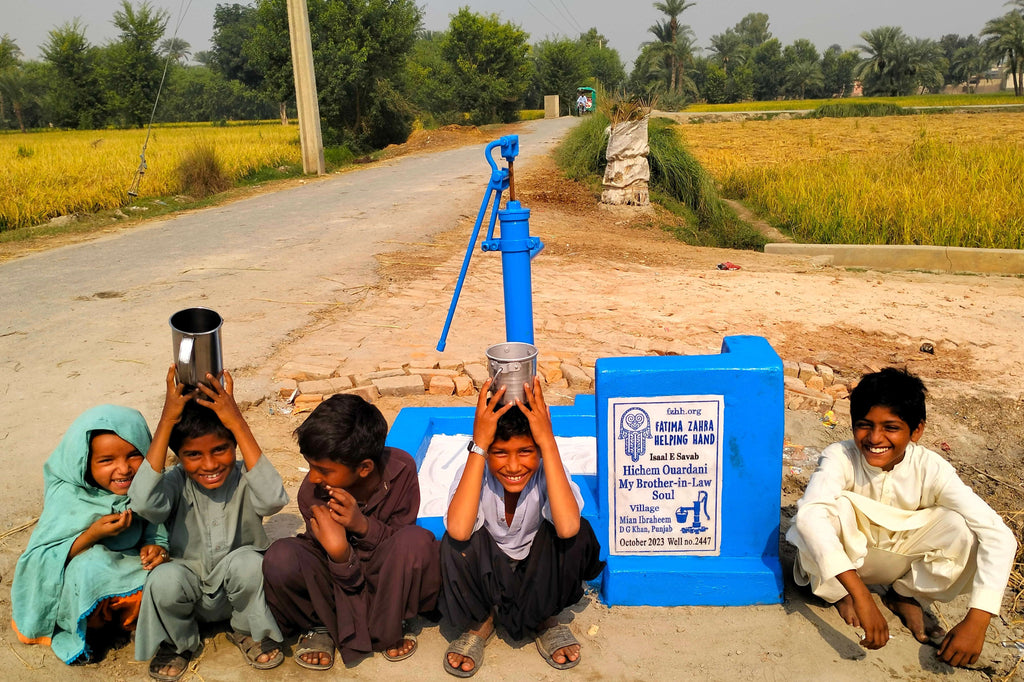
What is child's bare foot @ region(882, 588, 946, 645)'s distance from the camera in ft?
8.03

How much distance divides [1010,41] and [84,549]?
6656cm

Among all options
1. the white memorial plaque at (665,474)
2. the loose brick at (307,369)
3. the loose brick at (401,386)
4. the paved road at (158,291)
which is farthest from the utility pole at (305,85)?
the white memorial plaque at (665,474)

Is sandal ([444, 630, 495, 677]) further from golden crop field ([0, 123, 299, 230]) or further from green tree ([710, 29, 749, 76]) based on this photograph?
green tree ([710, 29, 749, 76])

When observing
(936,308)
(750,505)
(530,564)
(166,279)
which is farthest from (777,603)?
(166,279)

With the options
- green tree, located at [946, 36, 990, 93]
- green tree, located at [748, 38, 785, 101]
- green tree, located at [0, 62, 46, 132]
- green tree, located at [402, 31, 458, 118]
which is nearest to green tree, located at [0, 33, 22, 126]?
green tree, located at [0, 62, 46, 132]

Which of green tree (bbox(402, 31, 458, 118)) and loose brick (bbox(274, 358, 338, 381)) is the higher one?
green tree (bbox(402, 31, 458, 118))

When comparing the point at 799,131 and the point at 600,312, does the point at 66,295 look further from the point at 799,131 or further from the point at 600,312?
the point at 799,131

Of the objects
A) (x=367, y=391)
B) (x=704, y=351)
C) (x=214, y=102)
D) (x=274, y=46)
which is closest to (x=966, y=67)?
(x=214, y=102)

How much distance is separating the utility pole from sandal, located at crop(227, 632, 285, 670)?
47.5 ft

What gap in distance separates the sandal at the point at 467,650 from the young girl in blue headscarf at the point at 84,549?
0.96 m

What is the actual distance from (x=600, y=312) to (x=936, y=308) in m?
Result: 2.61

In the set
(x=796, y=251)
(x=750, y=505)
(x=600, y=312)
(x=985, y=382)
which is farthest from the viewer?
(x=796, y=251)

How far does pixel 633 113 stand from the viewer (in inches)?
413

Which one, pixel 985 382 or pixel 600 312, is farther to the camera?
pixel 600 312
